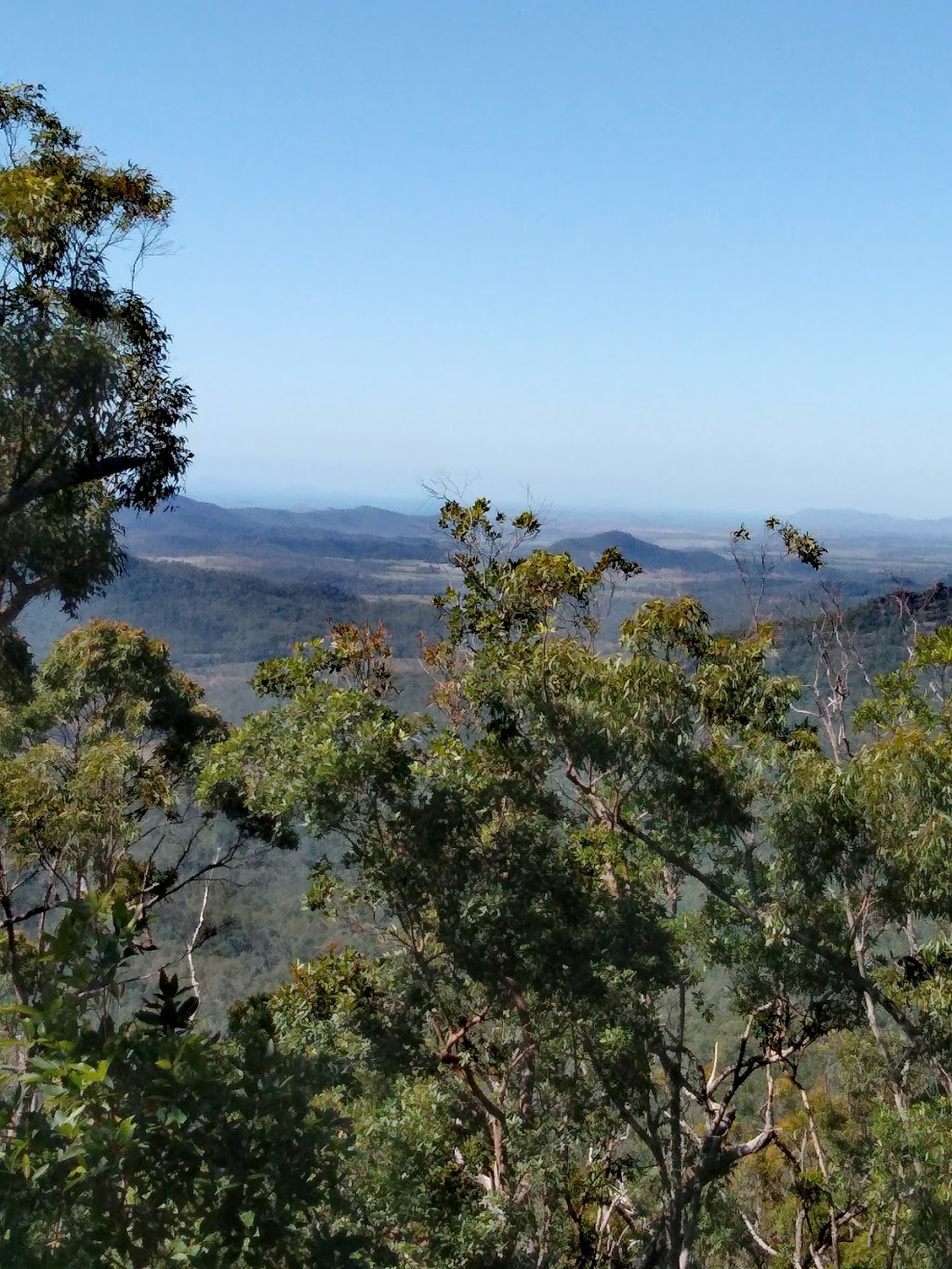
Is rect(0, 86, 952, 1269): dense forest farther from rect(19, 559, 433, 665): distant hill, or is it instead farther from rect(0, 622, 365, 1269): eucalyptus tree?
rect(19, 559, 433, 665): distant hill

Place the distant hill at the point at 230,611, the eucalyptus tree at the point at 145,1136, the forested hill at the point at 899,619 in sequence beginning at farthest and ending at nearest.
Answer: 1. the distant hill at the point at 230,611
2. the forested hill at the point at 899,619
3. the eucalyptus tree at the point at 145,1136

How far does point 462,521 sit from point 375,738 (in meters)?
3.37

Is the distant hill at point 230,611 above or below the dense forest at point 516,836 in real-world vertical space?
below

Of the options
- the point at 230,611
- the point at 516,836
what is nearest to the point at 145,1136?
the point at 516,836

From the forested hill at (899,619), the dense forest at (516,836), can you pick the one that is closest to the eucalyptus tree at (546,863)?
the dense forest at (516,836)

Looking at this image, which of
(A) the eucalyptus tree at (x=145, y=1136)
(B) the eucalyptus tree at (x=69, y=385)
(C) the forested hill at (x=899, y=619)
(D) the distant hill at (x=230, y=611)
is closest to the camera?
(A) the eucalyptus tree at (x=145, y=1136)

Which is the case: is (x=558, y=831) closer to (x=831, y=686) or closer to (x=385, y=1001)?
(x=385, y=1001)

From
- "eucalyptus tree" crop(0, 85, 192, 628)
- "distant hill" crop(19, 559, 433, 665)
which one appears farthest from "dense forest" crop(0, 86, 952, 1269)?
"distant hill" crop(19, 559, 433, 665)

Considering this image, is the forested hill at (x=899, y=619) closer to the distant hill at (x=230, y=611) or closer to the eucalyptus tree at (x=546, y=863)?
the eucalyptus tree at (x=546, y=863)

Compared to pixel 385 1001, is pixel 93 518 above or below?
above

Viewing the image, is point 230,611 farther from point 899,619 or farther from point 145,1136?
point 145,1136

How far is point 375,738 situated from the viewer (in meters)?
5.22

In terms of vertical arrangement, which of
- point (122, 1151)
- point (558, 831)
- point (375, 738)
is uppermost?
point (375, 738)

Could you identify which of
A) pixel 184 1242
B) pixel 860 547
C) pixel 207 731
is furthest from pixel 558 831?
pixel 860 547
